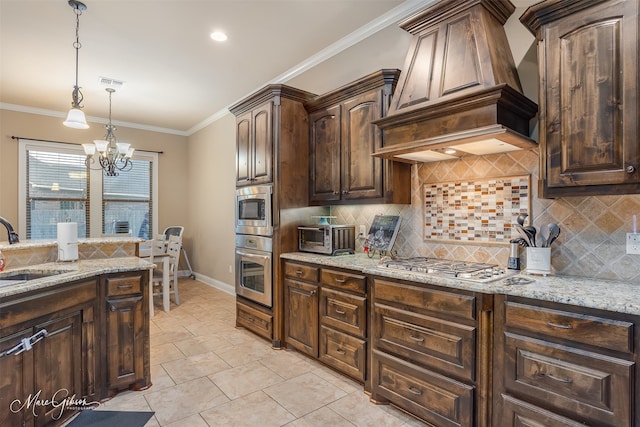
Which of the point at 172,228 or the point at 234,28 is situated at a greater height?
the point at 234,28

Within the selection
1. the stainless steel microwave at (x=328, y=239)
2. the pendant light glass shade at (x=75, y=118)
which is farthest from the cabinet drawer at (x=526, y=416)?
the pendant light glass shade at (x=75, y=118)

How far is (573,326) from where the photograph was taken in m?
1.50

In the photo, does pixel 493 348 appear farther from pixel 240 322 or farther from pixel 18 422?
pixel 240 322

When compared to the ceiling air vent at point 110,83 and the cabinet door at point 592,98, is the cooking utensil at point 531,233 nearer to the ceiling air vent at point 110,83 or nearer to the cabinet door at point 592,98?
the cabinet door at point 592,98

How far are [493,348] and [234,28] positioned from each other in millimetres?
3336

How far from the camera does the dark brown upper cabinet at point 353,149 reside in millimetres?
2709

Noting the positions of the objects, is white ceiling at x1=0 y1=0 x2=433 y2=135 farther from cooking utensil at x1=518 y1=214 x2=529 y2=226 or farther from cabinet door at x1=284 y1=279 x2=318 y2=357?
cabinet door at x1=284 y1=279 x2=318 y2=357

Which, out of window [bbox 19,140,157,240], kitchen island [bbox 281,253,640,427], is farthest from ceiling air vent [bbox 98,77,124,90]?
kitchen island [bbox 281,253,640,427]

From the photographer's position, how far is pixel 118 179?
6227mm

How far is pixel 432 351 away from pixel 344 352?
0.82 metres

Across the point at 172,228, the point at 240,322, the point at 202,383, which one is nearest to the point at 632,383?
the point at 202,383

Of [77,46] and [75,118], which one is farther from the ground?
[77,46]

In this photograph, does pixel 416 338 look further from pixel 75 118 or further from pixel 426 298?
pixel 75 118

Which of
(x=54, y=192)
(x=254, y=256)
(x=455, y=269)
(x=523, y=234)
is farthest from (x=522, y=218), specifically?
(x=54, y=192)
